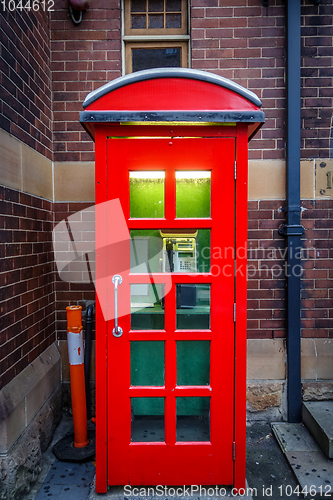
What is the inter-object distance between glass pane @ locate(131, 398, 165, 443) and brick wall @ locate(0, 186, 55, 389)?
1.04 meters

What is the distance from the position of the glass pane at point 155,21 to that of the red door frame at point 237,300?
77.1 inches

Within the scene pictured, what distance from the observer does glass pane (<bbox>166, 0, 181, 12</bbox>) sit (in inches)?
130

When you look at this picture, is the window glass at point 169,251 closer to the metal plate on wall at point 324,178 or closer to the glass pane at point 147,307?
the glass pane at point 147,307

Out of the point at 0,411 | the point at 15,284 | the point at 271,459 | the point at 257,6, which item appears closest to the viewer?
the point at 0,411

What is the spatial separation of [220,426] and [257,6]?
4060 millimetres

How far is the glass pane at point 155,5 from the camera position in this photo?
329cm

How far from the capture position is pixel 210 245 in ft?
7.30

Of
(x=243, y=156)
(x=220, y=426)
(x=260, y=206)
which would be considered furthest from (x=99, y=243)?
(x=260, y=206)

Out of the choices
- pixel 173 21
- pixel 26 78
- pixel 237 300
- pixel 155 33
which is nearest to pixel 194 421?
pixel 237 300

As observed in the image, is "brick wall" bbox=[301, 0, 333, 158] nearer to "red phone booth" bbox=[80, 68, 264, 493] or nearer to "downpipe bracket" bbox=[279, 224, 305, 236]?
"downpipe bracket" bbox=[279, 224, 305, 236]

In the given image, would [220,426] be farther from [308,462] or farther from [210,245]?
[210,245]

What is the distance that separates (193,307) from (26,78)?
2505mm

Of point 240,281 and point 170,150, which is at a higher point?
point 170,150

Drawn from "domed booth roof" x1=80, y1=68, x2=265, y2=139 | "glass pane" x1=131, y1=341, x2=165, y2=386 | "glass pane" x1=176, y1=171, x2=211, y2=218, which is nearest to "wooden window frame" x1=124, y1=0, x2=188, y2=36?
"domed booth roof" x1=80, y1=68, x2=265, y2=139
